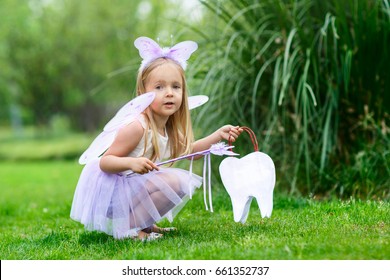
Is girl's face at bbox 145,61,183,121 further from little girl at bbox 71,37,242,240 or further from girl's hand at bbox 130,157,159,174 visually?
girl's hand at bbox 130,157,159,174

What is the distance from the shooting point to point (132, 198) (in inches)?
125

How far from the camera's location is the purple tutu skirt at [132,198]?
3152mm

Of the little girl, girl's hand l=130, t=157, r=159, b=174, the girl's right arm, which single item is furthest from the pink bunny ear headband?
girl's hand l=130, t=157, r=159, b=174

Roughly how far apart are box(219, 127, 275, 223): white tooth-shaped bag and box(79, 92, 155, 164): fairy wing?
20.5 inches

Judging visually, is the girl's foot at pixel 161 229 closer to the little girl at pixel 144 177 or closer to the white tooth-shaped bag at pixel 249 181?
the little girl at pixel 144 177

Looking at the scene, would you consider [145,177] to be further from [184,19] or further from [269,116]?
[184,19]

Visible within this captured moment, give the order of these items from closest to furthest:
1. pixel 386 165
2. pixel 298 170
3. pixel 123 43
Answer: pixel 386 165, pixel 298 170, pixel 123 43

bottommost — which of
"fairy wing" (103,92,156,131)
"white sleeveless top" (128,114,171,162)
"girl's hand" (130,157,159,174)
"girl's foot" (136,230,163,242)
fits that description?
"girl's foot" (136,230,163,242)

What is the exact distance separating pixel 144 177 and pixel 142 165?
0.75ft

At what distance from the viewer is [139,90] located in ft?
10.9

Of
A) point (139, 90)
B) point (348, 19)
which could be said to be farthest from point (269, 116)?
point (139, 90)

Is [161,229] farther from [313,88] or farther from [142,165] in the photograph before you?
[313,88]

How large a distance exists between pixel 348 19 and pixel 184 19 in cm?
202

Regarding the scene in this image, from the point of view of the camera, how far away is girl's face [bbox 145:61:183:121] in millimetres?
3178
